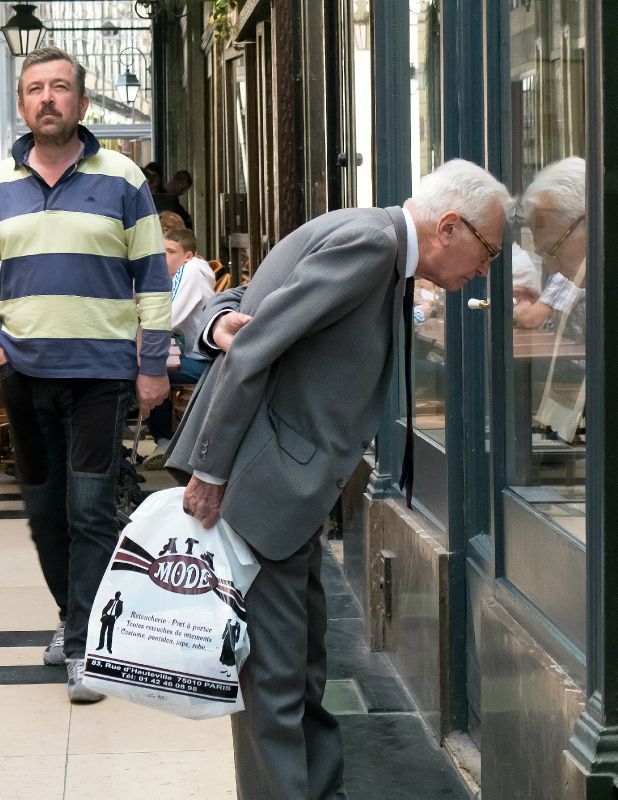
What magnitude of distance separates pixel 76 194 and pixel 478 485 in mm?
1678

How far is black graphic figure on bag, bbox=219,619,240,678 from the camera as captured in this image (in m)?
3.06

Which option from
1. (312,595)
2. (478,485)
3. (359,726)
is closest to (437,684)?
(359,726)

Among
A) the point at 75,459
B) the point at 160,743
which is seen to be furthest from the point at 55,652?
the point at 160,743

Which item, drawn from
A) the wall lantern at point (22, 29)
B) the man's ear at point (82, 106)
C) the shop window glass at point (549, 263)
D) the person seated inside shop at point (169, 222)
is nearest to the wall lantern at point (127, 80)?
the wall lantern at point (22, 29)

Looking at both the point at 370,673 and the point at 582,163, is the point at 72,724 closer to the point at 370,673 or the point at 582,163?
the point at 370,673

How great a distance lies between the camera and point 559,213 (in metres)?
3.11

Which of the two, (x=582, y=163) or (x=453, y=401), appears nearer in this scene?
(x=582, y=163)

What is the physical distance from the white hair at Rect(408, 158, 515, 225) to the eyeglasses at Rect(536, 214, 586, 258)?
0.15 metres

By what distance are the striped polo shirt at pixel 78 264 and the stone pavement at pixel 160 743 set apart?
108 cm

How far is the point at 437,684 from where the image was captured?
4.17 m

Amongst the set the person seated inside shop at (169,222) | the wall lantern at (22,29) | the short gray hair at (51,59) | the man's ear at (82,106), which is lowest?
the person seated inside shop at (169,222)

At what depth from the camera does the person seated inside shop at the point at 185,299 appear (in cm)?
910

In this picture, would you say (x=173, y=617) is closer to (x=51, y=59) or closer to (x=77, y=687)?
(x=77, y=687)

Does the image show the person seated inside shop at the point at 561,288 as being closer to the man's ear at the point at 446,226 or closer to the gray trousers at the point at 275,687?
the man's ear at the point at 446,226
